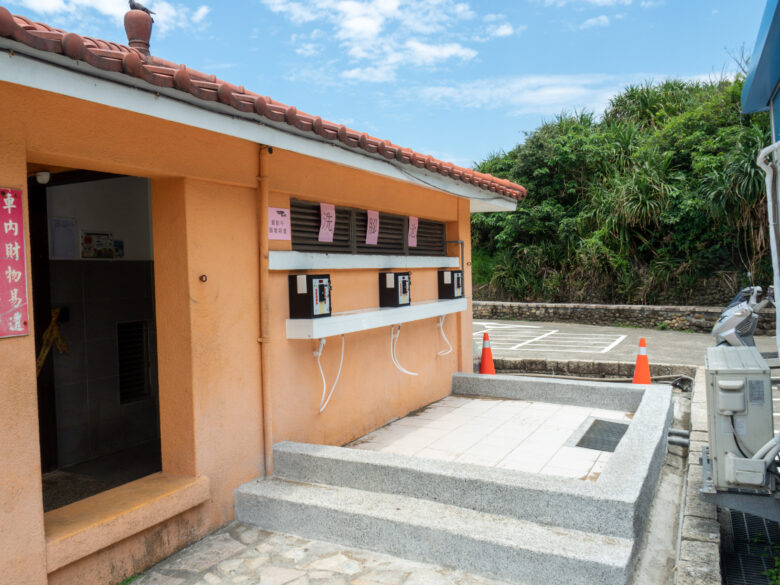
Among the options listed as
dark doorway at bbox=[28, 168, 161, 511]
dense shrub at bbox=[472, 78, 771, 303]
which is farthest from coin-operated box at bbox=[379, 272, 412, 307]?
dense shrub at bbox=[472, 78, 771, 303]

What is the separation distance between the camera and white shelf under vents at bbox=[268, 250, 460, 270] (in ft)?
16.3

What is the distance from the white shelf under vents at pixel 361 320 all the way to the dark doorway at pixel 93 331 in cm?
180

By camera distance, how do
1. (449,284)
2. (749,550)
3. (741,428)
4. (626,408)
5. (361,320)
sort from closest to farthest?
(741,428)
(749,550)
(361,320)
(626,408)
(449,284)

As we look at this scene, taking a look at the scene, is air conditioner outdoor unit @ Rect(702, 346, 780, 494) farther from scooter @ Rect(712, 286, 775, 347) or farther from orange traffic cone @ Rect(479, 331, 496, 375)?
orange traffic cone @ Rect(479, 331, 496, 375)

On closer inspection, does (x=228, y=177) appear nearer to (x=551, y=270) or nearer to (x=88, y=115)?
(x=88, y=115)

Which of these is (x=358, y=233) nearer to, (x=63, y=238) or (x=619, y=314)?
(x=63, y=238)

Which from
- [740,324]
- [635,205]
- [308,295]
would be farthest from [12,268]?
[635,205]

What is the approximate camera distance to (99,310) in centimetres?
573

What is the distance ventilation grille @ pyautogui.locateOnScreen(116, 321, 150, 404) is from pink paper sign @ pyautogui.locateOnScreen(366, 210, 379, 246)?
252cm

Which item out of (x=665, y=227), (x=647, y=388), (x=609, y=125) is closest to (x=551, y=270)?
(x=665, y=227)

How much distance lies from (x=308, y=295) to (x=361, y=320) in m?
0.77

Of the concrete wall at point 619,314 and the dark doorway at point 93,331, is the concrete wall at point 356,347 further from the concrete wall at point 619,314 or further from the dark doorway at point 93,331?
the concrete wall at point 619,314

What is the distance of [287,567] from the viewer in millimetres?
3830

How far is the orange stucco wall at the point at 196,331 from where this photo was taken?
320 centimetres
